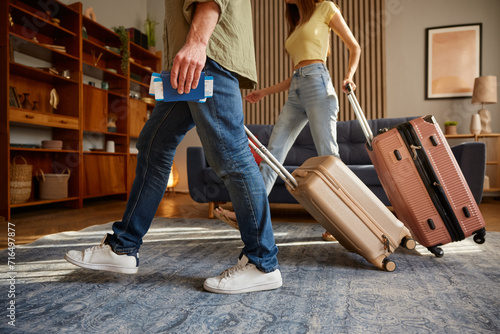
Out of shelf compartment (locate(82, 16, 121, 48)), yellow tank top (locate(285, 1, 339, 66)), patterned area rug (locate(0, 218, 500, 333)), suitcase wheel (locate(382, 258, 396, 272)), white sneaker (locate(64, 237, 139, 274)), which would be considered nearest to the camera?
patterned area rug (locate(0, 218, 500, 333))

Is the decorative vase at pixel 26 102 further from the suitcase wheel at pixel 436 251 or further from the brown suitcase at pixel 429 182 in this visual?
the suitcase wheel at pixel 436 251

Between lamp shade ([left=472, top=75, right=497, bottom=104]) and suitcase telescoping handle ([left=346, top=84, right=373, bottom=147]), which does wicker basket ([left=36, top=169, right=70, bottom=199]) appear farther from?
lamp shade ([left=472, top=75, right=497, bottom=104])

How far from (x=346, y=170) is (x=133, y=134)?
350cm

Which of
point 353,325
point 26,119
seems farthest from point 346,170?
point 26,119

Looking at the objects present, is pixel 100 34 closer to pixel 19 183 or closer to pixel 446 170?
pixel 19 183

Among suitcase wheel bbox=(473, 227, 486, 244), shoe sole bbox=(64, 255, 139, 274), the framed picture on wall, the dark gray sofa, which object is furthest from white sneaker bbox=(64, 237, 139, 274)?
the framed picture on wall

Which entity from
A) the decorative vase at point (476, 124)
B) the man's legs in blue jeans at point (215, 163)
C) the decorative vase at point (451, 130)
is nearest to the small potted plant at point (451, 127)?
the decorative vase at point (451, 130)

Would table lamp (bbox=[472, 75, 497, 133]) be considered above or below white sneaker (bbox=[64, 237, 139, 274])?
above

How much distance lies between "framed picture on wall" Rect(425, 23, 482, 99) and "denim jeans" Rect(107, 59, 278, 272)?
4221 millimetres

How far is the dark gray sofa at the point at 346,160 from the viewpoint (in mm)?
2059

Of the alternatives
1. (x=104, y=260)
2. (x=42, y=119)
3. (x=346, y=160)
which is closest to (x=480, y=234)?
(x=104, y=260)

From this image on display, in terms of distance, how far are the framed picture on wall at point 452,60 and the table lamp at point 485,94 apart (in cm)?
41

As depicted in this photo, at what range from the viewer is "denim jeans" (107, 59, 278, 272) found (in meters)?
0.88

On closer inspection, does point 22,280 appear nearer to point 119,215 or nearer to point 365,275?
point 365,275
